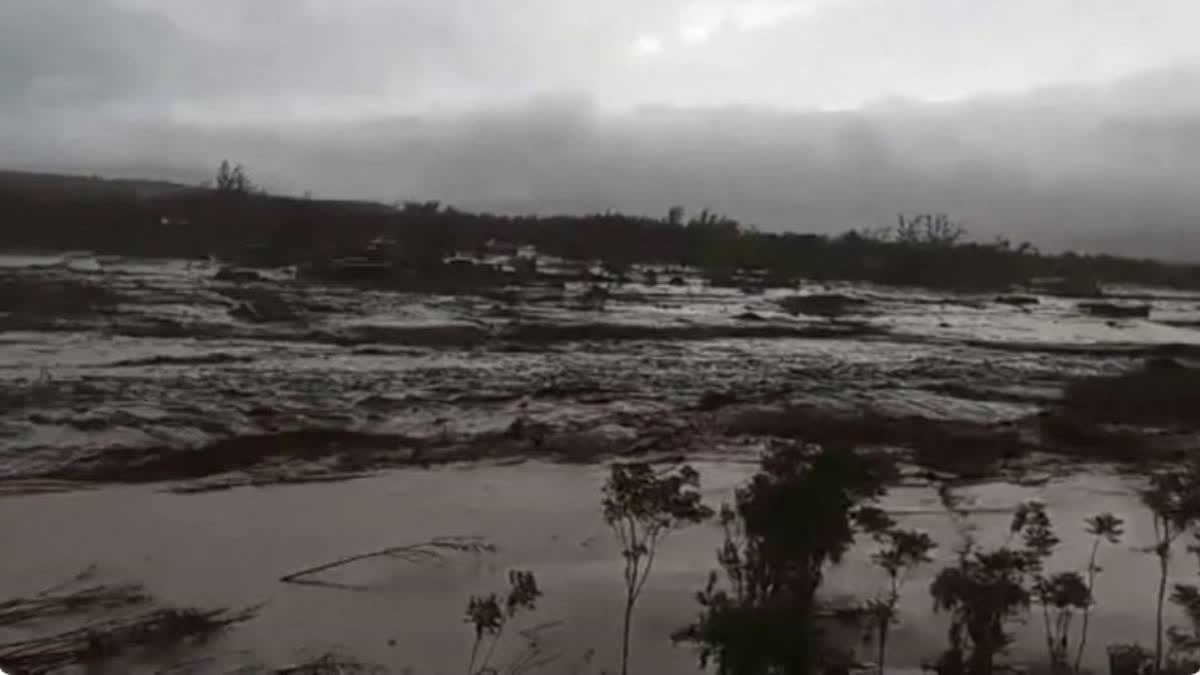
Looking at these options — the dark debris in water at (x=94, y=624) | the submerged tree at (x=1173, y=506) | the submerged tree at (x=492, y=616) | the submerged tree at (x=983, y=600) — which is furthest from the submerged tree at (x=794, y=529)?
the dark debris in water at (x=94, y=624)

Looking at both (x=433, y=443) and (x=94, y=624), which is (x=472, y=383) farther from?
(x=94, y=624)

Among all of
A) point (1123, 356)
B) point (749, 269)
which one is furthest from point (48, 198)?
point (1123, 356)

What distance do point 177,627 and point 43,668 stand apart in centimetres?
44

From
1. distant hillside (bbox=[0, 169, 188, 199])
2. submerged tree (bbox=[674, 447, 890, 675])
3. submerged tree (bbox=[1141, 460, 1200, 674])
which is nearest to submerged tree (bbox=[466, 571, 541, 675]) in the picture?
submerged tree (bbox=[674, 447, 890, 675])

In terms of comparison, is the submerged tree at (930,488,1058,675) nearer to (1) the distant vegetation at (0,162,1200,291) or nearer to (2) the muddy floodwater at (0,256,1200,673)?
(2) the muddy floodwater at (0,256,1200,673)

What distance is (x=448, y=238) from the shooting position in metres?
23.9

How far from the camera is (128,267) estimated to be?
1777 cm

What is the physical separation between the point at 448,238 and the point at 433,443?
17.5 m

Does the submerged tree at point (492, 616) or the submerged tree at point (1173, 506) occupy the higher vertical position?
the submerged tree at point (1173, 506)

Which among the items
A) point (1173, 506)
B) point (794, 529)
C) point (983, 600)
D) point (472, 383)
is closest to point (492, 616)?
point (794, 529)

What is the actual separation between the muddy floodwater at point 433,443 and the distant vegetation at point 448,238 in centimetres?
566

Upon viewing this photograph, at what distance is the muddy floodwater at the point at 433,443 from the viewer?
13.3ft

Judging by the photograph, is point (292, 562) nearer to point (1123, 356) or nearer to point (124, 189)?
point (1123, 356)

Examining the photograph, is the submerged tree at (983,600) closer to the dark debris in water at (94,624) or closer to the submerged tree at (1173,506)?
the submerged tree at (1173,506)
